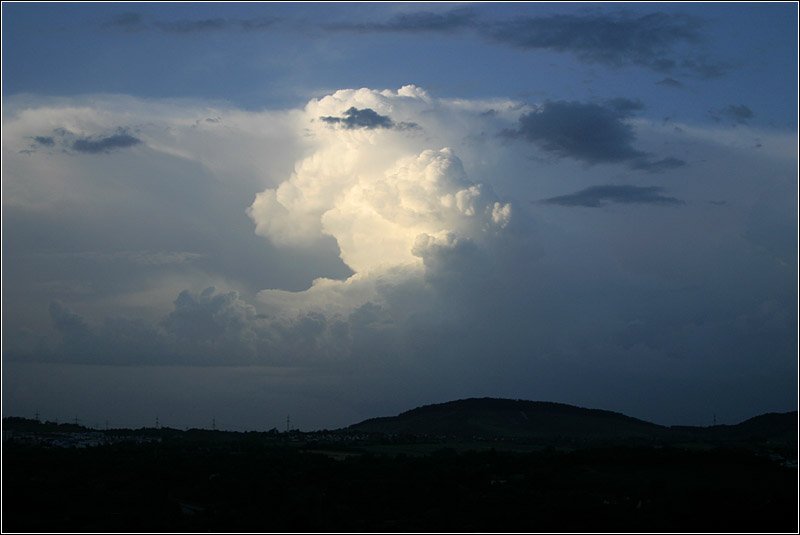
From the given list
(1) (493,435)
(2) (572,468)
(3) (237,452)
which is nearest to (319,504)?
(2) (572,468)

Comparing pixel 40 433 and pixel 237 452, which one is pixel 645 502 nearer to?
pixel 237 452

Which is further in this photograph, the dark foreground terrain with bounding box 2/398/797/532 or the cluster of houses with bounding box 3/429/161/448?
the cluster of houses with bounding box 3/429/161/448

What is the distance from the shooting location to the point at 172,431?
565 ft

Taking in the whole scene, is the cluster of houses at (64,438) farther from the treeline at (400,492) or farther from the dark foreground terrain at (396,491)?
the treeline at (400,492)

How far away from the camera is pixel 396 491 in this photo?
70.4 m

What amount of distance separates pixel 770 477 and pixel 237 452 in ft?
190

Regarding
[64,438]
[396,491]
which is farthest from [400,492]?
[64,438]

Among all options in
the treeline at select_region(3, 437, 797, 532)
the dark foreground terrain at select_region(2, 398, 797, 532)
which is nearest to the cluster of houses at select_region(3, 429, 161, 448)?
the dark foreground terrain at select_region(2, 398, 797, 532)

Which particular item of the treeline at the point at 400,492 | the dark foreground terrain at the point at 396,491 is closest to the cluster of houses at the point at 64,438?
the dark foreground terrain at the point at 396,491

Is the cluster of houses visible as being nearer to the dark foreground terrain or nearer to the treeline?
the dark foreground terrain

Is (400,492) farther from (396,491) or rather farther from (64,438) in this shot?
(64,438)

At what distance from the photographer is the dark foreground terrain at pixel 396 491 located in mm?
57125

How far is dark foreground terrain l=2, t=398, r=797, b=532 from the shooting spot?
57125 mm

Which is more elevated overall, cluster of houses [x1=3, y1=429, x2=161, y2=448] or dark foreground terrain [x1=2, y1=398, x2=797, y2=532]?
cluster of houses [x1=3, y1=429, x2=161, y2=448]
